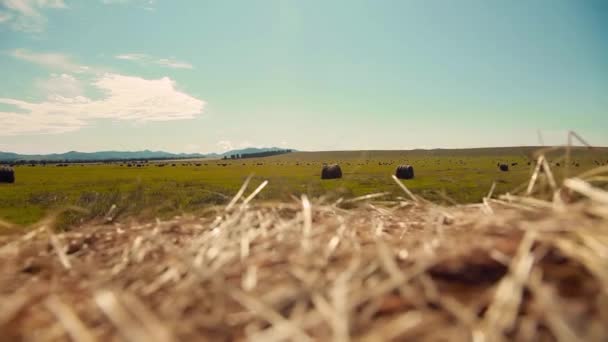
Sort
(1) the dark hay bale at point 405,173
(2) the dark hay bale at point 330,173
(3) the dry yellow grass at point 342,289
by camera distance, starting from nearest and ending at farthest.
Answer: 1. (3) the dry yellow grass at point 342,289
2. (2) the dark hay bale at point 330,173
3. (1) the dark hay bale at point 405,173

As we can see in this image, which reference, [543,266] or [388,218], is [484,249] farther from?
[388,218]

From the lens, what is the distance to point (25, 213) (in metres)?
17.7

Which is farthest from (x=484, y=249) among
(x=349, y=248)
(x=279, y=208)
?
(x=279, y=208)

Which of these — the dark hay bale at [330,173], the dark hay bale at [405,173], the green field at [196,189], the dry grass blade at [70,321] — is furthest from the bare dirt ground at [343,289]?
the dark hay bale at [405,173]

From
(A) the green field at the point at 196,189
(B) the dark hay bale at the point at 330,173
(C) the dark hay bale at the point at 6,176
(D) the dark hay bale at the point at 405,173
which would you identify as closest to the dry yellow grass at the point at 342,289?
(A) the green field at the point at 196,189

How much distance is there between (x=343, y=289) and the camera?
1.25 m

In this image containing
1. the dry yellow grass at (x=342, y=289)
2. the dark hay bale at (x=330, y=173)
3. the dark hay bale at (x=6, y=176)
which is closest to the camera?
the dry yellow grass at (x=342, y=289)

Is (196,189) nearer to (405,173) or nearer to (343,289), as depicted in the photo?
(405,173)

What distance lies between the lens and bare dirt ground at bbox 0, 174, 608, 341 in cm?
112

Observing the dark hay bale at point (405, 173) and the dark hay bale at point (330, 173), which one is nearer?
the dark hay bale at point (330, 173)

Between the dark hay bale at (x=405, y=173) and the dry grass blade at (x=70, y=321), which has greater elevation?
the dry grass blade at (x=70, y=321)

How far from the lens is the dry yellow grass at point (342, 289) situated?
1118 mm

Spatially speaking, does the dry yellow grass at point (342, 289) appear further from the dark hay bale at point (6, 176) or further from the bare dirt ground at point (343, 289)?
the dark hay bale at point (6, 176)

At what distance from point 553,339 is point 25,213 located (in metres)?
20.9
